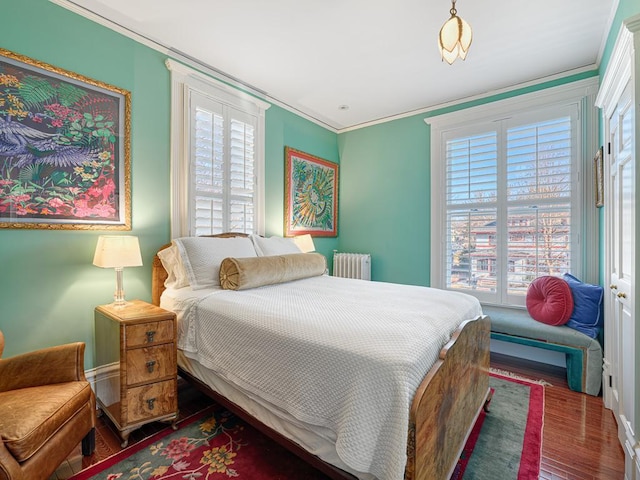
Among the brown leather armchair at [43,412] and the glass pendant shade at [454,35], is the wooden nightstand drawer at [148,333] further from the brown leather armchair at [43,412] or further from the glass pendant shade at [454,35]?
the glass pendant shade at [454,35]

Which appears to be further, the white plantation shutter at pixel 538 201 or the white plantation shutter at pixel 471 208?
the white plantation shutter at pixel 471 208

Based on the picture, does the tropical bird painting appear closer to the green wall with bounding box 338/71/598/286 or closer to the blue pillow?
the green wall with bounding box 338/71/598/286

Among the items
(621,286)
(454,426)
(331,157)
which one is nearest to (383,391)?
(454,426)

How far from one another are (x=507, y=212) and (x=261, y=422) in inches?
124

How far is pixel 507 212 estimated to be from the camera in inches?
131

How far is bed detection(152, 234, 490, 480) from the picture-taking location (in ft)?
3.72

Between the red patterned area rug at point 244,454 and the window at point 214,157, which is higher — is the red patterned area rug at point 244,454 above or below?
below

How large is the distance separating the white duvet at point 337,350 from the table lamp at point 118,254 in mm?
382

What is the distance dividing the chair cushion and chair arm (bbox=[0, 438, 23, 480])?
0.02 metres

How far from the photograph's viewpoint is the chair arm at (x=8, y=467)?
1.14 m

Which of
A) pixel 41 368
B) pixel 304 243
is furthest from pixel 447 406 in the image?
pixel 304 243

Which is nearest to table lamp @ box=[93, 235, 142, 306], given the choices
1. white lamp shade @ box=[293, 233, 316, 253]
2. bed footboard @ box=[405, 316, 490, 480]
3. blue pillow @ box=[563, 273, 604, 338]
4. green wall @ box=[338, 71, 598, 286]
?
white lamp shade @ box=[293, 233, 316, 253]

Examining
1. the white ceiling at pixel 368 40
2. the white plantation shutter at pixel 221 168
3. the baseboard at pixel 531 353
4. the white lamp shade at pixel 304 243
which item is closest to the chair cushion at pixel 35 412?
the white plantation shutter at pixel 221 168

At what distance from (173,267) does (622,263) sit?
3033mm
